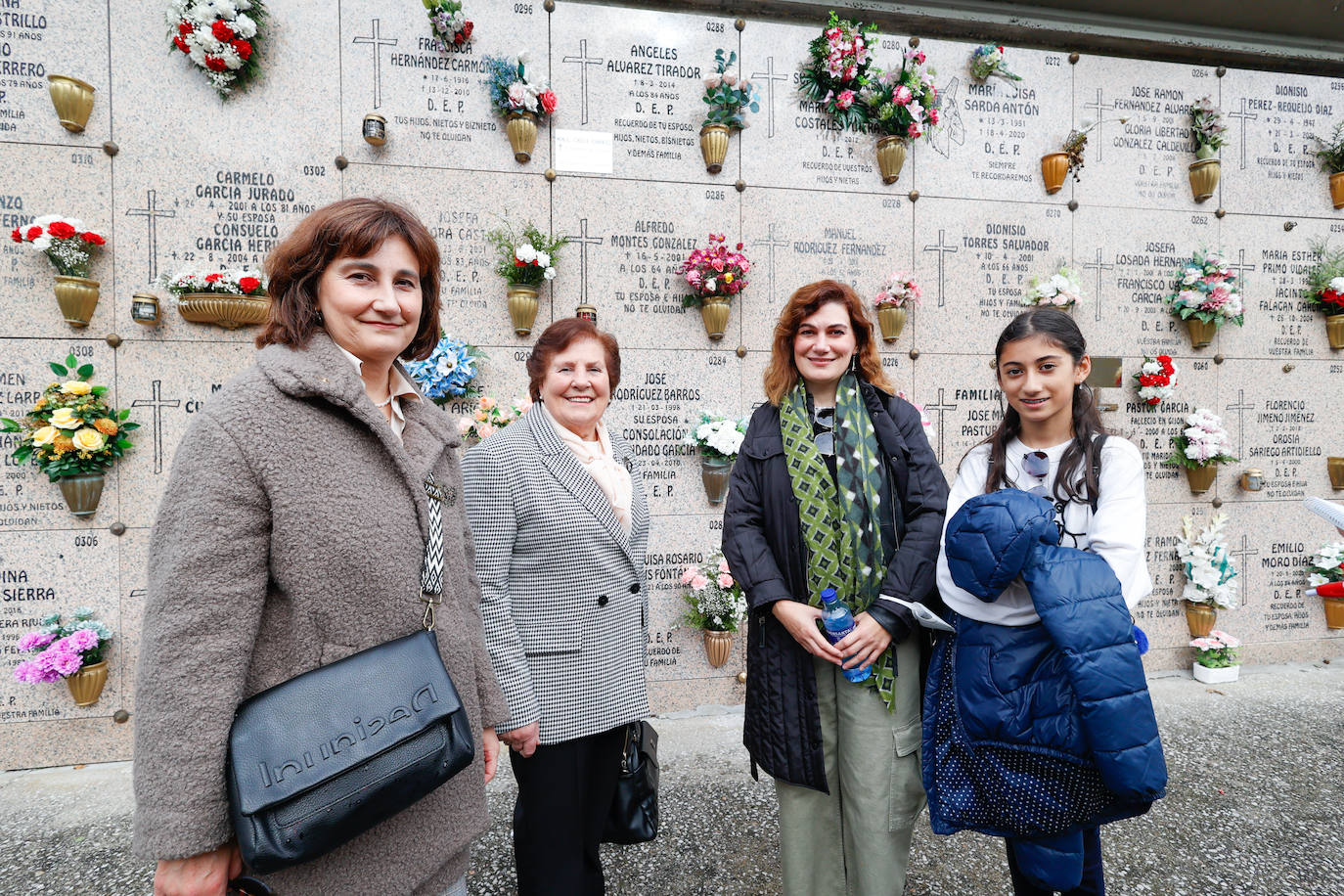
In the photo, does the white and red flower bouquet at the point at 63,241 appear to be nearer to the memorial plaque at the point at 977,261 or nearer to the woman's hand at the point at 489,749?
the woman's hand at the point at 489,749

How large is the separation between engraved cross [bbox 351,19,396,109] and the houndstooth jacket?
3300 mm

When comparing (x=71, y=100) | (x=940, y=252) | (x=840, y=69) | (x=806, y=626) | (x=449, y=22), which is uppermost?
(x=449, y=22)

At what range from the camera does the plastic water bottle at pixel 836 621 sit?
69.8 inches

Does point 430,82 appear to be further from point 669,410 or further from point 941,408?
point 941,408

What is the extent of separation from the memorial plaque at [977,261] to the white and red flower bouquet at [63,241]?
220 inches

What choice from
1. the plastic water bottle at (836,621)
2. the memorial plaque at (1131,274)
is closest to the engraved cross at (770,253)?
the memorial plaque at (1131,274)

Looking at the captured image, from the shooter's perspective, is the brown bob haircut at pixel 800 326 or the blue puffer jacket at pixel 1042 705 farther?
the brown bob haircut at pixel 800 326

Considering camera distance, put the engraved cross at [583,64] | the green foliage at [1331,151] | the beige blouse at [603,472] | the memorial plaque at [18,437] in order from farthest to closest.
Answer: the green foliage at [1331,151] → the engraved cross at [583,64] → the memorial plaque at [18,437] → the beige blouse at [603,472]

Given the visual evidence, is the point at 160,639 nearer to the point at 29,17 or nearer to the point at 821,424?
the point at 821,424

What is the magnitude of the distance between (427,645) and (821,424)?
1.52 m

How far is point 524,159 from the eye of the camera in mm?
3854

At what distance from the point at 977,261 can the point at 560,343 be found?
390 centimetres

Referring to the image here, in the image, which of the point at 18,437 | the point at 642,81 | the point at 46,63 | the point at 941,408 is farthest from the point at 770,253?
the point at 18,437

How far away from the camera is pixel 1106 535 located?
1.67 meters
